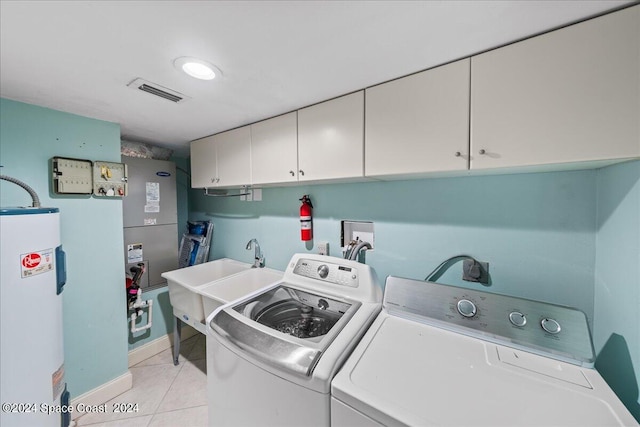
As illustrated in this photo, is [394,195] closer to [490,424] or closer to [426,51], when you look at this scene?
[426,51]

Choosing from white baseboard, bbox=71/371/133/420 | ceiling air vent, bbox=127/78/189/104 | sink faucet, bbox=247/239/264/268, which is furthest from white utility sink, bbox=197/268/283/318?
ceiling air vent, bbox=127/78/189/104

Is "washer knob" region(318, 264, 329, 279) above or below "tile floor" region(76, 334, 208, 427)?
above

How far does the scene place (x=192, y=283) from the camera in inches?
80.4

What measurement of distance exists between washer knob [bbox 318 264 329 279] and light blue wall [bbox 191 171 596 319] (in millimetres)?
282

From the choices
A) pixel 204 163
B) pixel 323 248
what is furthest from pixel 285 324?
pixel 204 163

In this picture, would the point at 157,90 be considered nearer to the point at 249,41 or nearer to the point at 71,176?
the point at 249,41

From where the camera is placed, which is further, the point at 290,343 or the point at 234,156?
the point at 234,156

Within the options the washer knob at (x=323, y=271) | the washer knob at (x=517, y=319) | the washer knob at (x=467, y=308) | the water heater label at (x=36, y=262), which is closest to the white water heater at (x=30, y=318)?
the water heater label at (x=36, y=262)

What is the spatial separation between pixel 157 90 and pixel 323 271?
1.46m

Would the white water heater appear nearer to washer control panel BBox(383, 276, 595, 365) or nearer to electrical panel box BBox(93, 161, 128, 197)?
electrical panel box BBox(93, 161, 128, 197)

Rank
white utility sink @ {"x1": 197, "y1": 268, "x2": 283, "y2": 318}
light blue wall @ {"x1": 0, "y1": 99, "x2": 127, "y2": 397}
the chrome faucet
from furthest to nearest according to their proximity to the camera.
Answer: white utility sink @ {"x1": 197, "y1": 268, "x2": 283, "y2": 318} → the chrome faucet → light blue wall @ {"x1": 0, "y1": 99, "x2": 127, "y2": 397}

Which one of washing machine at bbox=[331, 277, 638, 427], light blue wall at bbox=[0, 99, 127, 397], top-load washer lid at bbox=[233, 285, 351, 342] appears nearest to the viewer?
washing machine at bbox=[331, 277, 638, 427]

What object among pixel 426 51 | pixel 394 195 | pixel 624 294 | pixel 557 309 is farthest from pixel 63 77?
pixel 624 294

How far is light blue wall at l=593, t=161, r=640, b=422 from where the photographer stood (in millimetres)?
799
